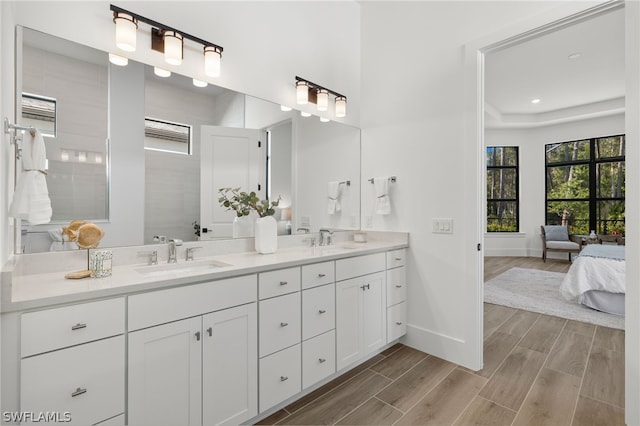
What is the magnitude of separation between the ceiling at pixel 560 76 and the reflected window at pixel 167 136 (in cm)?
229

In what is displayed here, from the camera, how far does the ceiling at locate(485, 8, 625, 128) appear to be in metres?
3.43

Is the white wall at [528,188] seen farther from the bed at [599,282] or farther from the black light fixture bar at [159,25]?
the black light fixture bar at [159,25]

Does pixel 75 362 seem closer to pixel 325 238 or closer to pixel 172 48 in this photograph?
pixel 172 48

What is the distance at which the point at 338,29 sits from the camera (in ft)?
9.35

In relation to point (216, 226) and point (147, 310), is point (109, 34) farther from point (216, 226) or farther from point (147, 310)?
point (147, 310)

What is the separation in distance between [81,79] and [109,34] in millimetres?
303

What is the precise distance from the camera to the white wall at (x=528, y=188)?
679cm

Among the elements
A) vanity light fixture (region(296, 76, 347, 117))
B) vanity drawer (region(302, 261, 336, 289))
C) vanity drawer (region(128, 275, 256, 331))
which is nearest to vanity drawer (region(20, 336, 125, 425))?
vanity drawer (region(128, 275, 256, 331))

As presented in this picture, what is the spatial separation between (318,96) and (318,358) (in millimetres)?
2066

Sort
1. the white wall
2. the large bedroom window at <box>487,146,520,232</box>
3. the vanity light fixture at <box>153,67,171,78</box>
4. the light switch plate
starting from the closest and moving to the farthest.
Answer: the vanity light fixture at <box>153,67,171,78</box> → the light switch plate → the white wall → the large bedroom window at <box>487,146,520,232</box>

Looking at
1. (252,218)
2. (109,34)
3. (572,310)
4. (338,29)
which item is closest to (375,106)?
(338,29)

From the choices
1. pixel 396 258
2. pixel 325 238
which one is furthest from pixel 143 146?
pixel 396 258

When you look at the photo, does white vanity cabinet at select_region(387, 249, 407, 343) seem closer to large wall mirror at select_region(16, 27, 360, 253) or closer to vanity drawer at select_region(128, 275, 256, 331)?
large wall mirror at select_region(16, 27, 360, 253)

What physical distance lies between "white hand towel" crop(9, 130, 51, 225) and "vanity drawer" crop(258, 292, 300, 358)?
3.30ft
